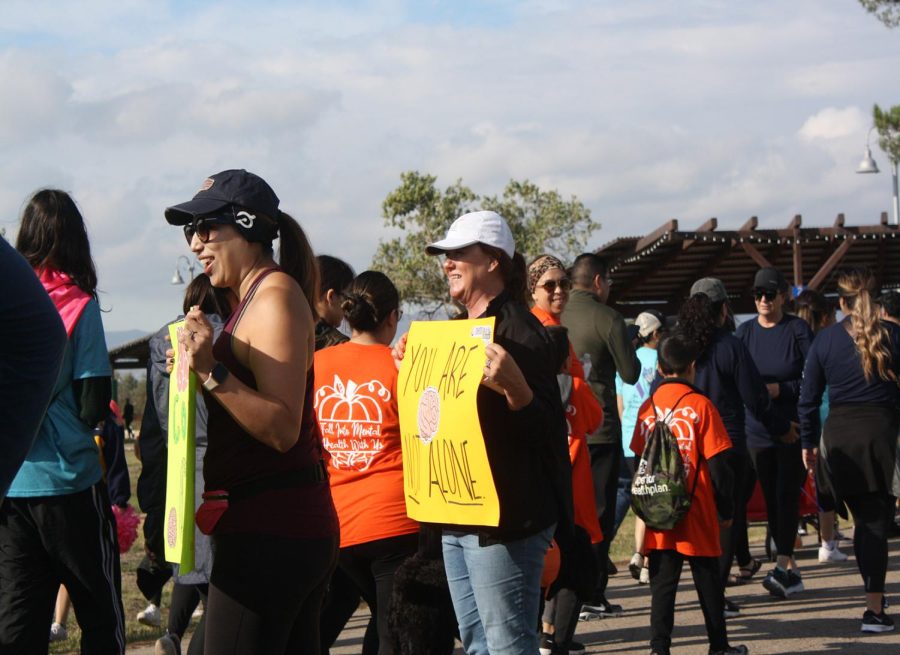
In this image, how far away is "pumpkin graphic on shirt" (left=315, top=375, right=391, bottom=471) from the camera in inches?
197

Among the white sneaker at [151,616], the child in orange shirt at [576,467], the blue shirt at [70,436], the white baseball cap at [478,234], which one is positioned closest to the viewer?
the white baseball cap at [478,234]

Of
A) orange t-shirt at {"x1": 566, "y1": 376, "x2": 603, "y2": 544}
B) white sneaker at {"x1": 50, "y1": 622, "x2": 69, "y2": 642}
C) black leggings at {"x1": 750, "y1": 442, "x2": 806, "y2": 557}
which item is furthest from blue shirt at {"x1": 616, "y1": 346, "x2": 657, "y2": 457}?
white sneaker at {"x1": 50, "y1": 622, "x2": 69, "y2": 642}

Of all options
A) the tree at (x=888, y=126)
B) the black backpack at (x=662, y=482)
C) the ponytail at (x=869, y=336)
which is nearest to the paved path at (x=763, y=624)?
the black backpack at (x=662, y=482)

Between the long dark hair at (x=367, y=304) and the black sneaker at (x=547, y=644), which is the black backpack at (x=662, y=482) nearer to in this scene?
the black sneaker at (x=547, y=644)

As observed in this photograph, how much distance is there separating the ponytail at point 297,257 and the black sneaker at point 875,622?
16.0 feet

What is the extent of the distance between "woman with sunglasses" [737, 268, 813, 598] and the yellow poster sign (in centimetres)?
484

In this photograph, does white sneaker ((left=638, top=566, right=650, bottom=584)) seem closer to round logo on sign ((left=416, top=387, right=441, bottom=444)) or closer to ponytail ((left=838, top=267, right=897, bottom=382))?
ponytail ((left=838, top=267, right=897, bottom=382))

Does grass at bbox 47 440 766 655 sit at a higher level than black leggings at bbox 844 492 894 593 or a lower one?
lower

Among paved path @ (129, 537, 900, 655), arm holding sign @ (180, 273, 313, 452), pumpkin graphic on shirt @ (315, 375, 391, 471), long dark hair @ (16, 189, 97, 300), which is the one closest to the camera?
arm holding sign @ (180, 273, 313, 452)

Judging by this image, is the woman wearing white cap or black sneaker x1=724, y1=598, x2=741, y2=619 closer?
the woman wearing white cap

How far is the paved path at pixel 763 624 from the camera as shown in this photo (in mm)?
7035

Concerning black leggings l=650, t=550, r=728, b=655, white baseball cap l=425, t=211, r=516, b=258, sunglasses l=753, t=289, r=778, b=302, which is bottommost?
black leggings l=650, t=550, r=728, b=655

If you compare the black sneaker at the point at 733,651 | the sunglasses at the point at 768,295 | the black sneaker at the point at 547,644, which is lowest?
the black sneaker at the point at 733,651

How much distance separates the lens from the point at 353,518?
496 centimetres
